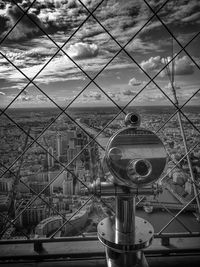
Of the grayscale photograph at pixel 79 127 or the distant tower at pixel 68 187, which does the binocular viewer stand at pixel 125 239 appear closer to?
the grayscale photograph at pixel 79 127

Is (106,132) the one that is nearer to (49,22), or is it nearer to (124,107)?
(124,107)

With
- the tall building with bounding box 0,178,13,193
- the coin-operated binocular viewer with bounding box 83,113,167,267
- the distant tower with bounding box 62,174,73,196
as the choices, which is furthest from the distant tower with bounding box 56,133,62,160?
the coin-operated binocular viewer with bounding box 83,113,167,267

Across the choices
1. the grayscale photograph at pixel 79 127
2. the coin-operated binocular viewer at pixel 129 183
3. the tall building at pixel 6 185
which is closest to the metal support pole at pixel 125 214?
the coin-operated binocular viewer at pixel 129 183

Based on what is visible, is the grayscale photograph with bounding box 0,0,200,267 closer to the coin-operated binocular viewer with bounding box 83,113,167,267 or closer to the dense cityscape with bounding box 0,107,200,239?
the dense cityscape with bounding box 0,107,200,239

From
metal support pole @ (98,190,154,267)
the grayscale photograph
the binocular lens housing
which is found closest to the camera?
the binocular lens housing

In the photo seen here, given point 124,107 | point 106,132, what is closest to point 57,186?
point 106,132

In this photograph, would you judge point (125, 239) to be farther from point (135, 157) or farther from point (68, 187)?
point (68, 187)

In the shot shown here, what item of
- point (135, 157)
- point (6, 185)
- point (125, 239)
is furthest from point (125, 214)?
point (6, 185)
